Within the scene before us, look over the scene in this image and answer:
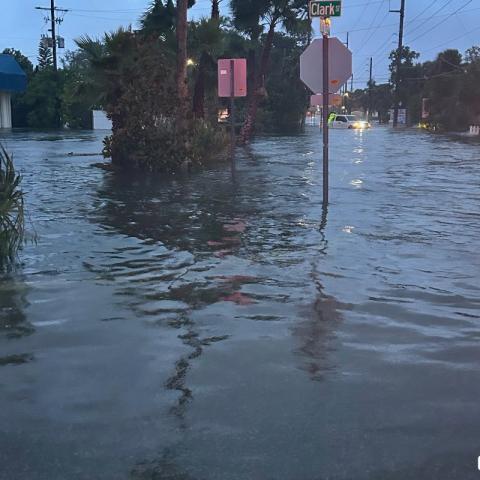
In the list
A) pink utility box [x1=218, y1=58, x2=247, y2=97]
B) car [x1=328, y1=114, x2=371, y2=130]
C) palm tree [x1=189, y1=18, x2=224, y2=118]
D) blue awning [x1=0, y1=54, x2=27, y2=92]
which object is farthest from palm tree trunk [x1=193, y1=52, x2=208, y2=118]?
A: car [x1=328, y1=114, x2=371, y2=130]

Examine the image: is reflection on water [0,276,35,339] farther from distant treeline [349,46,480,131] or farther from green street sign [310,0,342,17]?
distant treeline [349,46,480,131]

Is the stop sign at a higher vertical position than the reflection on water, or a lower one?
higher

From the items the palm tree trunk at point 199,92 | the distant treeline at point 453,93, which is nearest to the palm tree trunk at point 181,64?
the palm tree trunk at point 199,92

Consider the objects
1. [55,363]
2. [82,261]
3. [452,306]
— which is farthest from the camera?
[82,261]

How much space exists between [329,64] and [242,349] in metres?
7.22

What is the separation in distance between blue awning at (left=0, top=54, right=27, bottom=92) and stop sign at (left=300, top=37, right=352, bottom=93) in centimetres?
3480

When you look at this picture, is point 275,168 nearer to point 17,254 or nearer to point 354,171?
point 354,171

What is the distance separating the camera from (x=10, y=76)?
1697 inches

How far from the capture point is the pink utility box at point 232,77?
574 inches

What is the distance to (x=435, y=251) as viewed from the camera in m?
8.38

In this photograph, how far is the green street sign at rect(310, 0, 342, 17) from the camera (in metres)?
10.3

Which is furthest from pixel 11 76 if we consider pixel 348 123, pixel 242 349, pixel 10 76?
pixel 242 349

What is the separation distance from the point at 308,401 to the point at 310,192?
33.8 feet

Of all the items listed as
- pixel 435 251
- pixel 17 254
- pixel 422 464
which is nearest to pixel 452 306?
pixel 435 251
